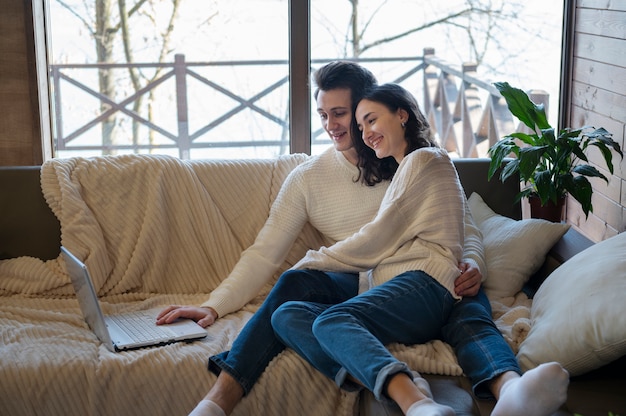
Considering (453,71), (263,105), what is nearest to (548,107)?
(453,71)

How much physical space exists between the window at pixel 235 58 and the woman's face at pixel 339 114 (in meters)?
0.84

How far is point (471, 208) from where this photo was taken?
8.87ft

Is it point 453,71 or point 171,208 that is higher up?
point 453,71

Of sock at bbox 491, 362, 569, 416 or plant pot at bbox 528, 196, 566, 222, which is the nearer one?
sock at bbox 491, 362, 569, 416

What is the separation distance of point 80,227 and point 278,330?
0.83 meters

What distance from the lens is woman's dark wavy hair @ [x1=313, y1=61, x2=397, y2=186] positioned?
8.25 feet

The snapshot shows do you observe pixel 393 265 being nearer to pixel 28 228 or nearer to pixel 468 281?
pixel 468 281

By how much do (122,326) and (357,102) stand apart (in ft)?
3.29

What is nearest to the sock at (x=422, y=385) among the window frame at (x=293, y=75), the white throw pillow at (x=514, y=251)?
the white throw pillow at (x=514, y=251)

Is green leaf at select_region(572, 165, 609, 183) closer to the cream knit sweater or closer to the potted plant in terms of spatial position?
the potted plant

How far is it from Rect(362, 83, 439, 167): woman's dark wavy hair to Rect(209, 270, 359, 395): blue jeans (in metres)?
0.45

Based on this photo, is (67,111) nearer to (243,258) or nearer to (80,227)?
(80,227)

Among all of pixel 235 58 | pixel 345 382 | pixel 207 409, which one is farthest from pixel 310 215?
pixel 235 58

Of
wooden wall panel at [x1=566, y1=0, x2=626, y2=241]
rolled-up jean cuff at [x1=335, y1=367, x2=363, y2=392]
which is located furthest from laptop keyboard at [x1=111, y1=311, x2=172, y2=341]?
wooden wall panel at [x1=566, y1=0, x2=626, y2=241]
